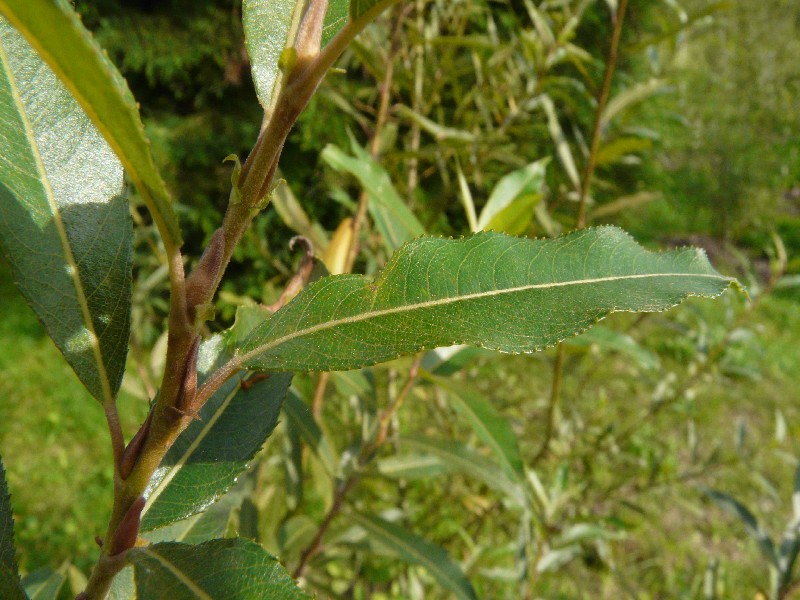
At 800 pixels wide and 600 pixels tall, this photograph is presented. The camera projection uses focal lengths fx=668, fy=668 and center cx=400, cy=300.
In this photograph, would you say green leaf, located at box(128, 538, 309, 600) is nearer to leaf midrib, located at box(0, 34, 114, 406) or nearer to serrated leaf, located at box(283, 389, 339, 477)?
leaf midrib, located at box(0, 34, 114, 406)

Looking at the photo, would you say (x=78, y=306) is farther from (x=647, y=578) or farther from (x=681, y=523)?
(x=681, y=523)

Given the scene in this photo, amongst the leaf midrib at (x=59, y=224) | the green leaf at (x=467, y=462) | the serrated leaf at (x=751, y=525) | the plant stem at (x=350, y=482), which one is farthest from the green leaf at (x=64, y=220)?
the serrated leaf at (x=751, y=525)

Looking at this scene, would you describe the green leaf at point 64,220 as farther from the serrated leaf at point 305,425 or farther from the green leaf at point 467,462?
the green leaf at point 467,462

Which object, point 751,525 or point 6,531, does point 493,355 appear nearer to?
point 751,525

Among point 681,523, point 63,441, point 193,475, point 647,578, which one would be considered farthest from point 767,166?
point 193,475

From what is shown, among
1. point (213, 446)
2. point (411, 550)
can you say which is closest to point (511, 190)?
point (411, 550)

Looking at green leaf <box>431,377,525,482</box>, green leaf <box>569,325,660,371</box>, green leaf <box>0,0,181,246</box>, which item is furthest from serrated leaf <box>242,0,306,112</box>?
green leaf <box>569,325,660,371</box>
